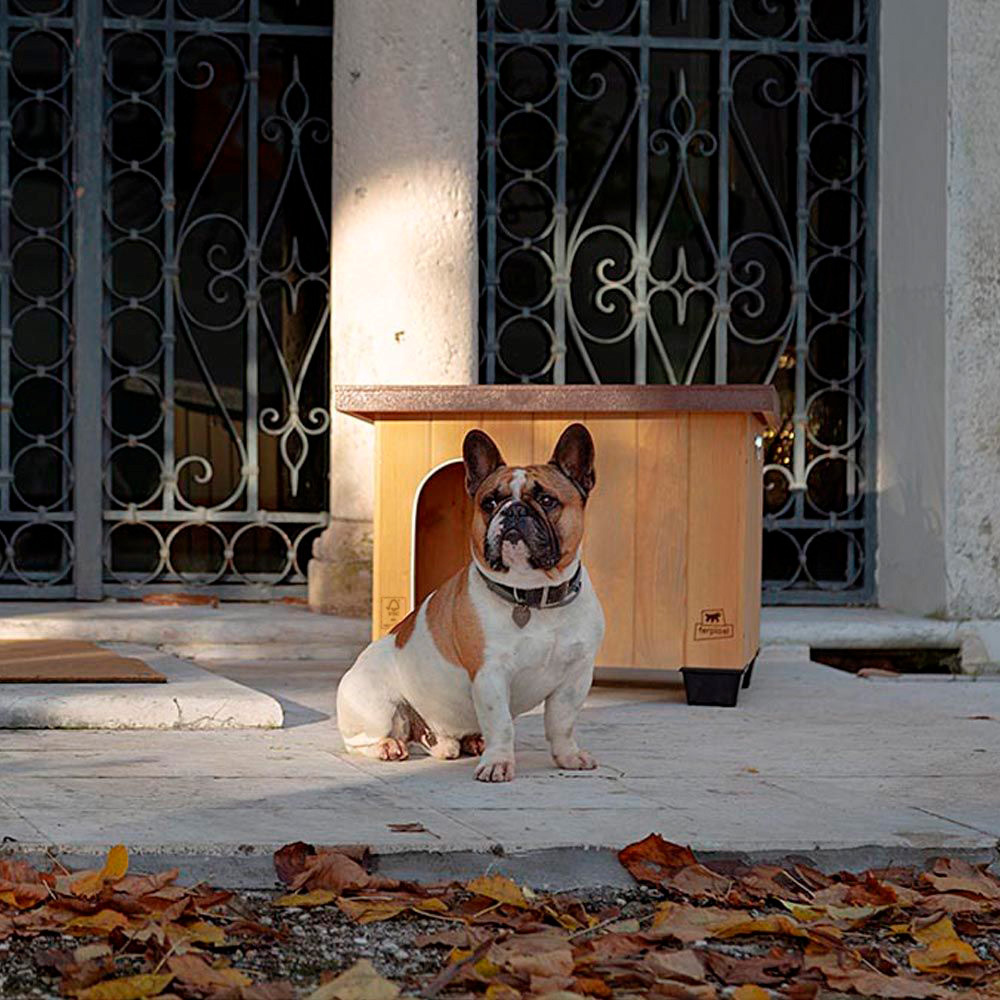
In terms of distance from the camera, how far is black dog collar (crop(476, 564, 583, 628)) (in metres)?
4.30

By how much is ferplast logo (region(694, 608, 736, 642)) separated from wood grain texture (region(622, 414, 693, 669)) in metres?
0.07

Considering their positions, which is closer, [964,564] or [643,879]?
[643,879]

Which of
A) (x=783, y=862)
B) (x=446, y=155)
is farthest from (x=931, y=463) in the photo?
(x=783, y=862)

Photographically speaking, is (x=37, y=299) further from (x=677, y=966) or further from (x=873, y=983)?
(x=873, y=983)

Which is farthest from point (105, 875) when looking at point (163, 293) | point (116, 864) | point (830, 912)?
point (163, 293)

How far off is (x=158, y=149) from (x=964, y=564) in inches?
151

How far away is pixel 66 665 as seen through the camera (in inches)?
228

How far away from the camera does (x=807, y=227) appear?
7.94 m

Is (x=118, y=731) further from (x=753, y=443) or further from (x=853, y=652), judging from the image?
(x=853, y=652)

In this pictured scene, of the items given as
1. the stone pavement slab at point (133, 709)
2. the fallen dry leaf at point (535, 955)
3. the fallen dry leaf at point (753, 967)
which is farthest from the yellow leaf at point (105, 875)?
the stone pavement slab at point (133, 709)

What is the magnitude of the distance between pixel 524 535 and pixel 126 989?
1.78 m

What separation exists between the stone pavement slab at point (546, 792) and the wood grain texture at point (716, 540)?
0.22 m

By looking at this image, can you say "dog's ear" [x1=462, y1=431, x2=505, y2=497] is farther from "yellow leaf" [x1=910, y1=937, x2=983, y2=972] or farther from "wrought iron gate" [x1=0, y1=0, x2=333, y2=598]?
"wrought iron gate" [x1=0, y1=0, x2=333, y2=598]

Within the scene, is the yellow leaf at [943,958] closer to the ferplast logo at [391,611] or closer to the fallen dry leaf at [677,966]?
the fallen dry leaf at [677,966]
